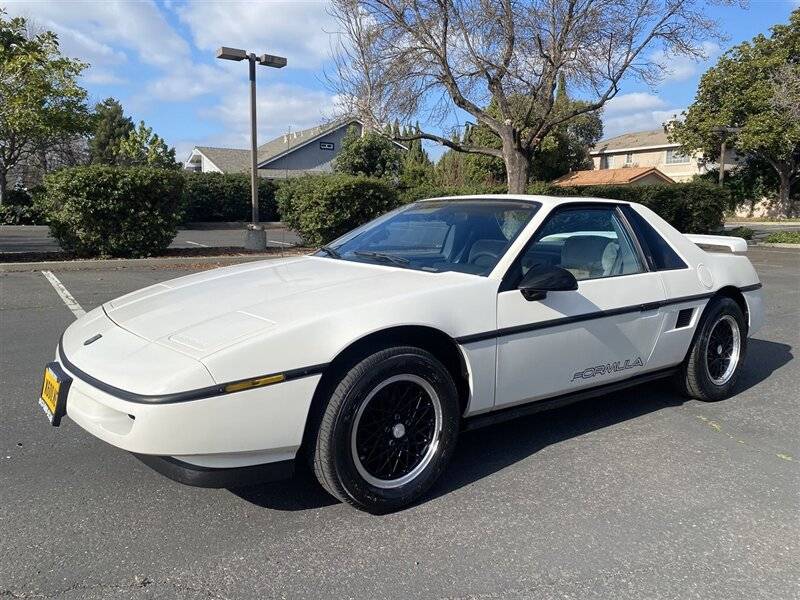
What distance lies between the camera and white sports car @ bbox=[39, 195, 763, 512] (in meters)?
2.49

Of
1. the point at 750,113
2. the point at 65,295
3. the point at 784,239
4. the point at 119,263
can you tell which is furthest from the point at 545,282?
the point at 750,113

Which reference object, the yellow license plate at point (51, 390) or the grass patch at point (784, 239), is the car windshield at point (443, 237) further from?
the grass patch at point (784, 239)

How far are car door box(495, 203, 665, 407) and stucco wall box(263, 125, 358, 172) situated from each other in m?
40.2

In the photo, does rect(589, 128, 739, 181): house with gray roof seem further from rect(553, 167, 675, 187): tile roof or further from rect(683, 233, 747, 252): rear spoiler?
rect(683, 233, 747, 252): rear spoiler

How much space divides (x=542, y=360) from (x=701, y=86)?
41275 mm

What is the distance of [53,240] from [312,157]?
92.0ft

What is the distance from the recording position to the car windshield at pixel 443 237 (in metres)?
3.53

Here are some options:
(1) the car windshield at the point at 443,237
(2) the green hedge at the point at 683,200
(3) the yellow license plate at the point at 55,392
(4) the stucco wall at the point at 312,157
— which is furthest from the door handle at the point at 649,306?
(4) the stucco wall at the point at 312,157

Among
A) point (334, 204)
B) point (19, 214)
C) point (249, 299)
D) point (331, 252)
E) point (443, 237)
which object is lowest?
point (19, 214)

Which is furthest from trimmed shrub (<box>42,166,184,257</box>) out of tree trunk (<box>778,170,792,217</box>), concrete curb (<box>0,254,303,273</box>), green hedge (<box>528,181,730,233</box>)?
tree trunk (<box>778,170,792,217</box>)

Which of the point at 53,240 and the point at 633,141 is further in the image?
the point at 633,141

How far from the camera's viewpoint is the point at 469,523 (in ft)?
9.24

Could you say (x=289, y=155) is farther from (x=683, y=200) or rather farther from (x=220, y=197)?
(x=683, y=200)

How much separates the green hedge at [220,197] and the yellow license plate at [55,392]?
24.8 meters
